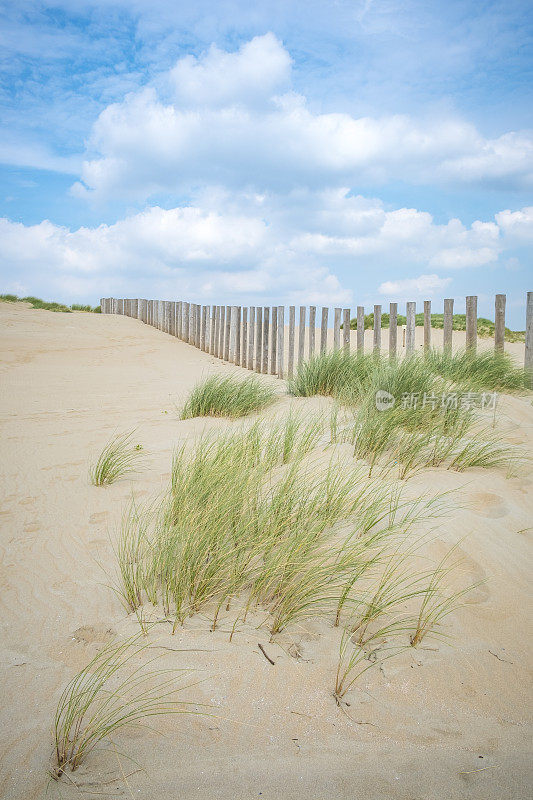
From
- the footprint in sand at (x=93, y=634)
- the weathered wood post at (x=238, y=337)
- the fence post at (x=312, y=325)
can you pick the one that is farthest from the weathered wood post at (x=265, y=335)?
the footprint in sand at (x=93, y=634)

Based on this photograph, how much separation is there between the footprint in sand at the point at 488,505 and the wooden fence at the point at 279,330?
3863 millimetres

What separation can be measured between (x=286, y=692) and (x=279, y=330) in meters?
9.41

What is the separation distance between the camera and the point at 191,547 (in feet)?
7.12

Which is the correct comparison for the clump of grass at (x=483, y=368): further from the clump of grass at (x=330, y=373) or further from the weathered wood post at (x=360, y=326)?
the weathered wood post at (x=360, y=326)

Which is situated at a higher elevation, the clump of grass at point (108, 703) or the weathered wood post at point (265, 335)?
the weathered wood post at point (265, 335)

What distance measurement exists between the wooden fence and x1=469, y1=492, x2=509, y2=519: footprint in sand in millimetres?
3863

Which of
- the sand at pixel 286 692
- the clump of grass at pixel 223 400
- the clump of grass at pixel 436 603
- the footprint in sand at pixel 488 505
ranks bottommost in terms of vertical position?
the sand at pixel 286 692

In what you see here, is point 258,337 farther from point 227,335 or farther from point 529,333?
point 529,333

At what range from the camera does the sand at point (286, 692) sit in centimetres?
137

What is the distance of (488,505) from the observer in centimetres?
306

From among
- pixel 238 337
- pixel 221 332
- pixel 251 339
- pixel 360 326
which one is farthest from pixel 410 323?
pixel 221 332

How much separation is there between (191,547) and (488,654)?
1.27m

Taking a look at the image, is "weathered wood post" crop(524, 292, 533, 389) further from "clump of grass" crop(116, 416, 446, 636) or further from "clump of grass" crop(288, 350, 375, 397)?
"clump of grass" crop(116, 416, 446, 636)

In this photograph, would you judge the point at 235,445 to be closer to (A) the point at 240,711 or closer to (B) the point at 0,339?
(A) the point at 240,711
